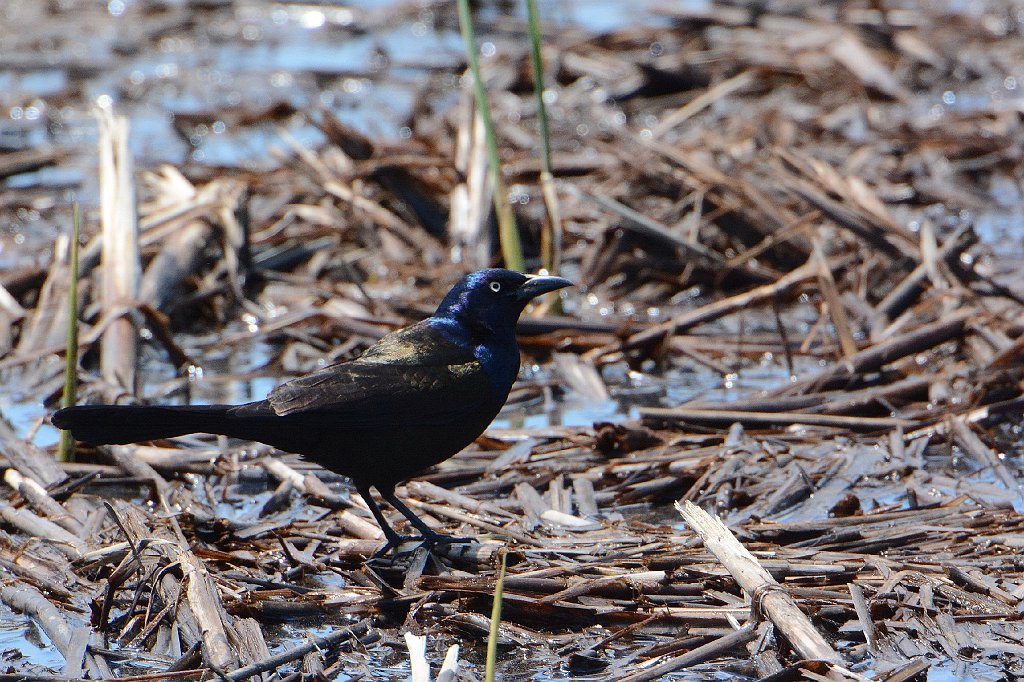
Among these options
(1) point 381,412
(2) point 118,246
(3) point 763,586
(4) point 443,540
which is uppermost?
(2) point 118,246

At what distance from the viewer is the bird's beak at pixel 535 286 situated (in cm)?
447

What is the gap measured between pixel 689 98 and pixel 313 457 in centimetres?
622

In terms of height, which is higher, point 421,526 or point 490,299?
point 490,299

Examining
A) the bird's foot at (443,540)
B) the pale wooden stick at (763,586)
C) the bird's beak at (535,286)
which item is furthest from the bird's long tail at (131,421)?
the pale wooden stick at (763,586)

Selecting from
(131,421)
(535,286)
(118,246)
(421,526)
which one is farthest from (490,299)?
(118,246)

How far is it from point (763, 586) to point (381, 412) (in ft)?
4.32

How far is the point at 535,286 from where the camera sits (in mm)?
4504

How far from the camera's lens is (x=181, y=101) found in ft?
34.1

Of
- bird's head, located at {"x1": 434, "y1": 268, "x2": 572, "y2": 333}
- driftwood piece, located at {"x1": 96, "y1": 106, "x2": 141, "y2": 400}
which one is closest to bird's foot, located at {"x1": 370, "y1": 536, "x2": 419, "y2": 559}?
bird's head, located at {"x1": 434, "y1": 268, "x2": 572, "y2": 333}

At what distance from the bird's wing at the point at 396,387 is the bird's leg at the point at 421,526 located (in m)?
0.28

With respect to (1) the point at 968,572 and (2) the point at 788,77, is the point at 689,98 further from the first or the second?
(1) the point at 968,572

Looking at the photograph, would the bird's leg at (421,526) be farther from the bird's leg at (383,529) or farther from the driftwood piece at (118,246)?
the driftwood piece at (118,246)

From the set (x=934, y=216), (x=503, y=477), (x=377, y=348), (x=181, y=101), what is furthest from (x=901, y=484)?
(x=181, y=101)

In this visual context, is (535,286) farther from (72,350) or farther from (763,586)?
(763,586)
